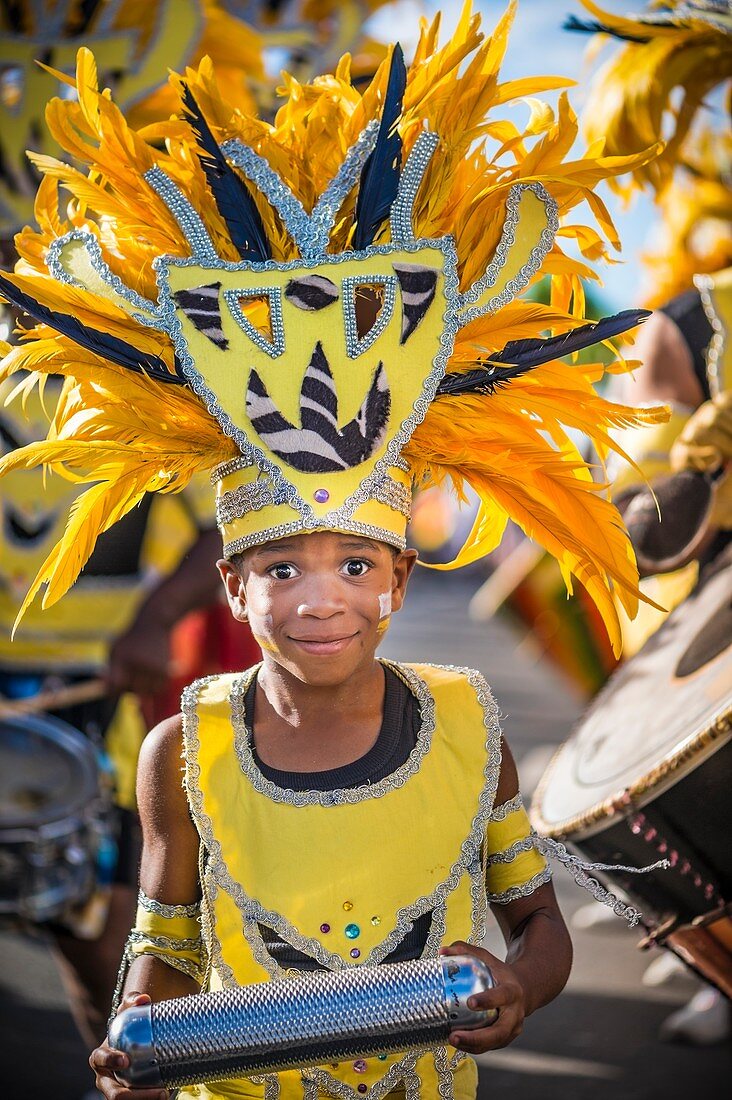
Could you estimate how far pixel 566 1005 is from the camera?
4.48 m

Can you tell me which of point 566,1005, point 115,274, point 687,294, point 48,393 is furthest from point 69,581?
point 566,1005

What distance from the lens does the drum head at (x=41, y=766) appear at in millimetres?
3840

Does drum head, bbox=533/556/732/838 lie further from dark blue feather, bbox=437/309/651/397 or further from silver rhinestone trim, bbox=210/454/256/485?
silver rhinestone trim, bbox=210/454/256/485

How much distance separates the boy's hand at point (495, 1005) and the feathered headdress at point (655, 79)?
2718 mm

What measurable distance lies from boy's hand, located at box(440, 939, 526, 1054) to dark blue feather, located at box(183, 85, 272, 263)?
1.12 meters

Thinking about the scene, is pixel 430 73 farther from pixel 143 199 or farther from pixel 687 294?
pixel 687 294

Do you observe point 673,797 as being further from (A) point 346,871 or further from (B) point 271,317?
(B) point 271,317

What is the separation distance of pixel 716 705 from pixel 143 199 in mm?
1465

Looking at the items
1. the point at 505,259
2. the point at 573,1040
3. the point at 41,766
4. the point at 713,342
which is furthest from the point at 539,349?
the point at 573,1040

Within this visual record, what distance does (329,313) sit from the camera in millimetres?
2031

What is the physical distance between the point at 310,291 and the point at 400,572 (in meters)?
0.48

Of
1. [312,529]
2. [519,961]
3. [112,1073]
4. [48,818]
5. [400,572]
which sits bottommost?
[48,818]

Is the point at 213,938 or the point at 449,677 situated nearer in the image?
the point at 213,938

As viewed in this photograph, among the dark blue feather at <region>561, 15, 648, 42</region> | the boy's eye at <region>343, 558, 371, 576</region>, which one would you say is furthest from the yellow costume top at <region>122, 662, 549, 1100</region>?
the dark blue feather at <region>561, 15, 648, 42</region>
